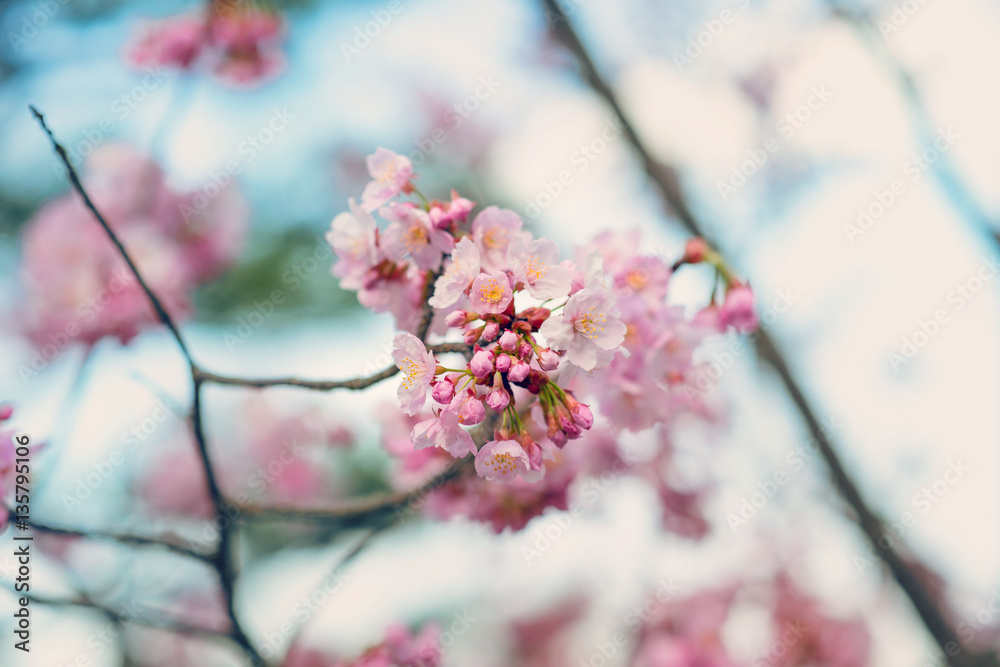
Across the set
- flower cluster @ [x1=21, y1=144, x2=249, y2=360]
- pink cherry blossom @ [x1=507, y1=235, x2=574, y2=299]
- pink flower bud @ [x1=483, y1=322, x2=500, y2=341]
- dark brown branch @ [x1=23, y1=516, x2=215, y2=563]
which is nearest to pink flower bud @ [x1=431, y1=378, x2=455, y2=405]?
pink flower bud @ [x1=483, y1=322, x2=500, y2=341]

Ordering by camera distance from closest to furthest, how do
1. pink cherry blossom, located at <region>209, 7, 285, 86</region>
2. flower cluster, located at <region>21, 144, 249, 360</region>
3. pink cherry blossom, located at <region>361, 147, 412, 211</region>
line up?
pink cherry blossom, located at <region>361, 147, 412, 211</region>
flower cluster, located at <region>21, 144, 249, 360</region>
pink cherry blossom, located at <region>209, 7, 285, 86</region>

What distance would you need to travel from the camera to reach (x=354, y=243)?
1273mm

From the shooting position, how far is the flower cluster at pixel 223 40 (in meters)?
2.90

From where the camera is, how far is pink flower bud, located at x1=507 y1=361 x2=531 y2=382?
975 mm

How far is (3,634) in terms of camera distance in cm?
212

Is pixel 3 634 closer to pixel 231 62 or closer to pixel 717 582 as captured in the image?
pixel 231 62

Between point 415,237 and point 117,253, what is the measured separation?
77.2 inches

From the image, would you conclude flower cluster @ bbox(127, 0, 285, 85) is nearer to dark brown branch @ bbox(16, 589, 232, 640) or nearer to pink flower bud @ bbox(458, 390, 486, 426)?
dark brown branch @ bbox(16, 589, 232, 640)

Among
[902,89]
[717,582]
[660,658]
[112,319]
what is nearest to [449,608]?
[717,582]

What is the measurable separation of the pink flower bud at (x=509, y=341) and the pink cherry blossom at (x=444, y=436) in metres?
0.16

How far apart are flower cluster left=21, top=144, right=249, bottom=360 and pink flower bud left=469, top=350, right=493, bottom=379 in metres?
1.86

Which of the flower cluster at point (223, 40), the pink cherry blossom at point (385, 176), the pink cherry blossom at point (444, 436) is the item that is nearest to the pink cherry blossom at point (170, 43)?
the flower cluster at point (223, 40)

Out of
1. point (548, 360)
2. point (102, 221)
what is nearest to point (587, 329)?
point (548, 360)

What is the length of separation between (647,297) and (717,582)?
13.4ft
